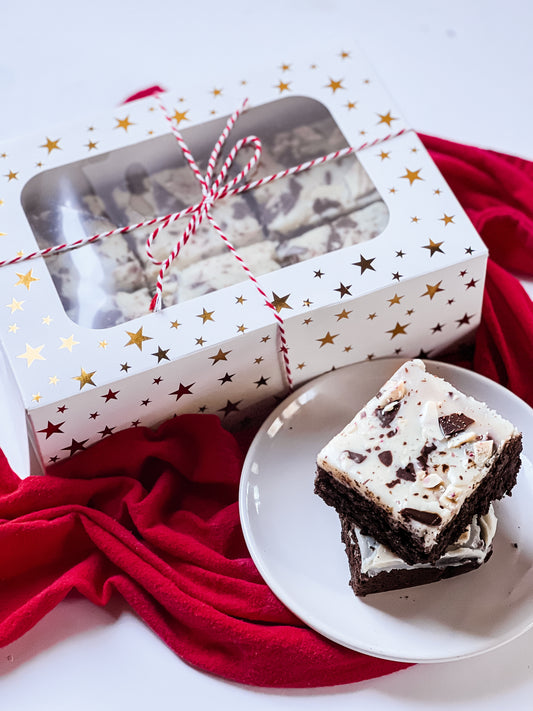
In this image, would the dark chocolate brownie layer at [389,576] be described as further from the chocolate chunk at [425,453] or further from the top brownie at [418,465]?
the chocolate chunk at [425,453]


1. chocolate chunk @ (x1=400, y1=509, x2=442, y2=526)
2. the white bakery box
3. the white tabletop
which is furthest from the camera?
the white tabletop

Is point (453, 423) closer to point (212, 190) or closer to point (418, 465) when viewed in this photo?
point (418, 465)

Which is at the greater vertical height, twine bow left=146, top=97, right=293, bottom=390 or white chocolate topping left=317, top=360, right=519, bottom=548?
twine bow left=146, top=97, right=293, bottom=390

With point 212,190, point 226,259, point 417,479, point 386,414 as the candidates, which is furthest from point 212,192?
A: point 417,479

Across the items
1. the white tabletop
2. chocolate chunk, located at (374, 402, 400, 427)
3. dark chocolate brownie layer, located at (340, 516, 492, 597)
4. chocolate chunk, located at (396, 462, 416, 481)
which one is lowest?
dark chocolate brownie layer, located at (340, 516, 492, 597)

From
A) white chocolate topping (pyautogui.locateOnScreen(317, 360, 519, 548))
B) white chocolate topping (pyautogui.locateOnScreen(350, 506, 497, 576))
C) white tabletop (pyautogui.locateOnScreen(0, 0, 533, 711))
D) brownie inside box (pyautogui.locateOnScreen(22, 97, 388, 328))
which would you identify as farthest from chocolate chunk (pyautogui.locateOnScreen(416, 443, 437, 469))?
white tabletop (pyautogui.locateOnScreen(0, 0, 533, 711))

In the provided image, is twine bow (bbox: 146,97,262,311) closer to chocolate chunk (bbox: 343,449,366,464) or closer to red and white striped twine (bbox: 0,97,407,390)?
red and white striped twine (bbox: 0,97,407,390)

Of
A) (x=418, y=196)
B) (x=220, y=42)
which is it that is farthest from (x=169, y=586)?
(x=220, y=42)
